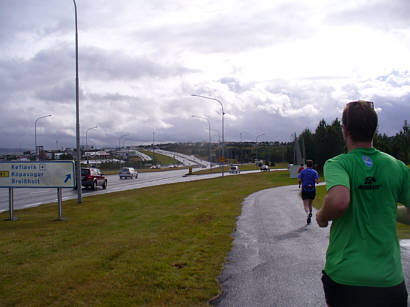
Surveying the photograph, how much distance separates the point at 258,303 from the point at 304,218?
7794 millimetres

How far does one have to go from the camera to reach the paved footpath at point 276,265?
5023 mm

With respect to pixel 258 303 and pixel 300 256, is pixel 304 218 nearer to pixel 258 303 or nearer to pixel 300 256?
pixel 300 256

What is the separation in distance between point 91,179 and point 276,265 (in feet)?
88.9

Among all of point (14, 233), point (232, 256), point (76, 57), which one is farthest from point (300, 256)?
point (76, 57)

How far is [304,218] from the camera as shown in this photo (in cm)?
1221

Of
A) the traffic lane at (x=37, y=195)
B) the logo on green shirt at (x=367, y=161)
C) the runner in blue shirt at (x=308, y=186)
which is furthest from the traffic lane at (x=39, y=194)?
the logo on green shirt at (x=367, y=161)

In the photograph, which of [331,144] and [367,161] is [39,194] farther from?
[331,144]

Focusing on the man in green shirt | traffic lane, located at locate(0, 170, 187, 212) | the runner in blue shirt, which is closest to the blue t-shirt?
the runner in blue shirt

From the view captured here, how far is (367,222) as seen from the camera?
2275 millimetres

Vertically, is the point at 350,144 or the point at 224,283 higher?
the point at 350,144

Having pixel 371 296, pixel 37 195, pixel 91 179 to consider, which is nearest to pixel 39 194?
pixel 37 195

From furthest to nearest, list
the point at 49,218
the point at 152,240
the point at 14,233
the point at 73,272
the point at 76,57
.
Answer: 1. the point at 76,57
2. the point at 49,218
3. the point at 14,233
4. the point at 152,240
5. the point at 73,272

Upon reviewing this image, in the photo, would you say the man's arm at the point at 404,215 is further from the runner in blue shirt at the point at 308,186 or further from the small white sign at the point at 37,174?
the small white sign at the point at 37,174

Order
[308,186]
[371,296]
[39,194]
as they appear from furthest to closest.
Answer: [39,194], [308,186], [371,296]
